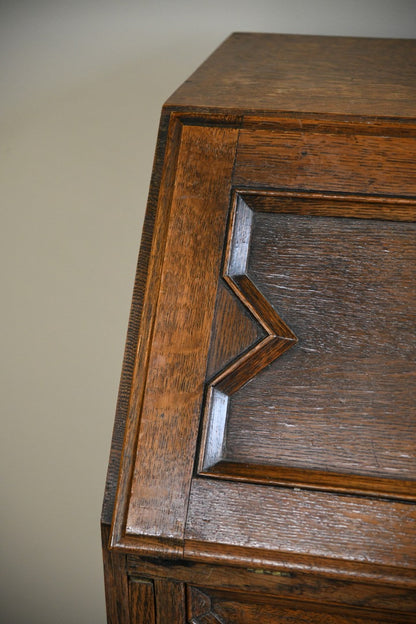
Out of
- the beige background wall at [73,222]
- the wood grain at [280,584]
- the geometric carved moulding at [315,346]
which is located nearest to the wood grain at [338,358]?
the geometric carved moulding at [315,346]

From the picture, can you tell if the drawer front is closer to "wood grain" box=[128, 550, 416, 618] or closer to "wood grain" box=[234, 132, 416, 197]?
"wood grain" box=[128, 550, 416, 618]

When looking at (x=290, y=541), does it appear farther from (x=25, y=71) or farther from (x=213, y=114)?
(x=25, y=71)

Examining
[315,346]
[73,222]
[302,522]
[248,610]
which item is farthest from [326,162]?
[73,222]

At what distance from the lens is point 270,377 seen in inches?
27.0

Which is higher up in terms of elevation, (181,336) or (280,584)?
(181,336)

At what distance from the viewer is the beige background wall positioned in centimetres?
129

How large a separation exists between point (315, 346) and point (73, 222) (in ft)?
2.67

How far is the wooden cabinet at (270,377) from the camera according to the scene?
62 centimetres

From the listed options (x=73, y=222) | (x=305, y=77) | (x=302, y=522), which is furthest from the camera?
(x=73, y=222)

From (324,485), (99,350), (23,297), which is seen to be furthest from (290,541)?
(23,297)

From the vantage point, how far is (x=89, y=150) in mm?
1312

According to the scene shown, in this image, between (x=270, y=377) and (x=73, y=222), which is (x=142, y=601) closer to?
(x=270, y=377)

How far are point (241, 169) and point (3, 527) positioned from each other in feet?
3.67

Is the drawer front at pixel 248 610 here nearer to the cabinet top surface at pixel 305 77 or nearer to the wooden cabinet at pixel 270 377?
the wooden cabinet at pixel 270 377
